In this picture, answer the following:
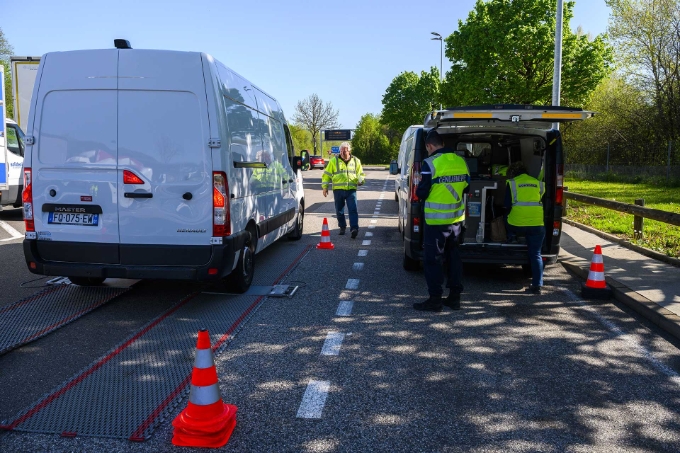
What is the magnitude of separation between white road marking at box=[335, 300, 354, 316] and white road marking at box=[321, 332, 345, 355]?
697mm

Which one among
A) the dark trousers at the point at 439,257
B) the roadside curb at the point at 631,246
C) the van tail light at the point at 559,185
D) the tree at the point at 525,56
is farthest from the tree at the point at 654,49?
the dark trousers at the point at 439,257

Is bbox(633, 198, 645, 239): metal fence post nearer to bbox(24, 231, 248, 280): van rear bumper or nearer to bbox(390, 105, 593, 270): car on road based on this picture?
bbox(390, 105, 593, 270): car on road

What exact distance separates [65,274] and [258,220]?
239 centimetres

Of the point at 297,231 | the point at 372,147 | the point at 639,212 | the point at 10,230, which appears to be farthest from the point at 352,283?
the point at 372,147

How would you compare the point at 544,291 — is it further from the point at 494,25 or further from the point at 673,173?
the point at 494,25

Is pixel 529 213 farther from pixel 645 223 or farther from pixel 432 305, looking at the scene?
pixel 645 223

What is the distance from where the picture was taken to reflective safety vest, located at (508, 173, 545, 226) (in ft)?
23.4

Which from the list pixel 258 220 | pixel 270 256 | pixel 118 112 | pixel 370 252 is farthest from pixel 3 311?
pixel 370 252

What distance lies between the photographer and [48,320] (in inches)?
226

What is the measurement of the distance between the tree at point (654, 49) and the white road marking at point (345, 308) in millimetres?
28371

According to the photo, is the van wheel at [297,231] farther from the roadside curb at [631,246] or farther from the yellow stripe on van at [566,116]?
the roadside curb at [631,246]

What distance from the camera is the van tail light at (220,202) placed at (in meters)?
5.86

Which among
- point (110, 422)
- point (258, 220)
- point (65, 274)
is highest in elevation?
point (258, 220)

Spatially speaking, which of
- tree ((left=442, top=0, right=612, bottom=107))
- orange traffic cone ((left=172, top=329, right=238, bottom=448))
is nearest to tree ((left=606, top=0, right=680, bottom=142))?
tree ((left=442, top=0, right=612, bottom=107))
